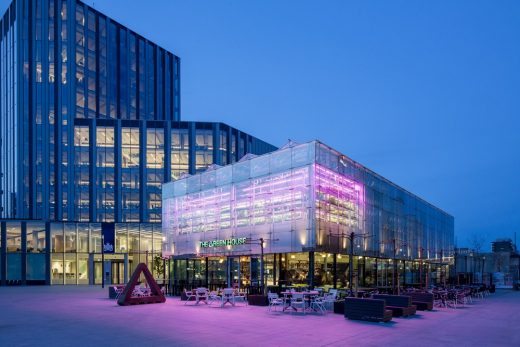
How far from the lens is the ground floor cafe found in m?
31.0

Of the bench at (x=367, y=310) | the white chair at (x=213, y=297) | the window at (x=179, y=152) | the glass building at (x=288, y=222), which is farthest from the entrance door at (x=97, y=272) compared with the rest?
the bench at (x=367, y=310)

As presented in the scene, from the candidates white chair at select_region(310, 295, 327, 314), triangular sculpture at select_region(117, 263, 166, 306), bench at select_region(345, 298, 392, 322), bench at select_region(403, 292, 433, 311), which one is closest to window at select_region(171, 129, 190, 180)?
triangular sculpture at select_region(117, 263, 166, 306)

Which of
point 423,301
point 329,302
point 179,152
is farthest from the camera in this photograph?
point 179,152

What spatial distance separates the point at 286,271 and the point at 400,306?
12.6 meters

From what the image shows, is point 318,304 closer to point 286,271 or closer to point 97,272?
point 286,271

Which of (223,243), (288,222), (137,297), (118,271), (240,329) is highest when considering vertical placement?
(288,222)

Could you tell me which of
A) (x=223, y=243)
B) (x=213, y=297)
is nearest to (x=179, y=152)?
(x=223, y=243)

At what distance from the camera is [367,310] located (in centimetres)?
1777

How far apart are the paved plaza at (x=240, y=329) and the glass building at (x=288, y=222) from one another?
691 centimetres

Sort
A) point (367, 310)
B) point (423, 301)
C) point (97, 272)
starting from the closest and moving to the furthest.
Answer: point (367, 310) → point (423, 301) → point (97, 272)

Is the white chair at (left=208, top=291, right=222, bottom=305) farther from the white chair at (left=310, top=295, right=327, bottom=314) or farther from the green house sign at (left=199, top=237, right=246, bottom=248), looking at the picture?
the green house sign at (left=199, top=237, right=246, bottom=248)

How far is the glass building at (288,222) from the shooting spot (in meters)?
30.0

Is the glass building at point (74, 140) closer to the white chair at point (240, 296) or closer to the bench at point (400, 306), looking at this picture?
the white chair at point (240, 296)

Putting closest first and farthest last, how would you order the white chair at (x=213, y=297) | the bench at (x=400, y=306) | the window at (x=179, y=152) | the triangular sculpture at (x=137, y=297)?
1. the bench at (x=400, y=306)
2. the triangular sculpture at (x=137, y=297)
3. the white chair at (x=213, y=297)
4. the window at (x=179, y=152)
